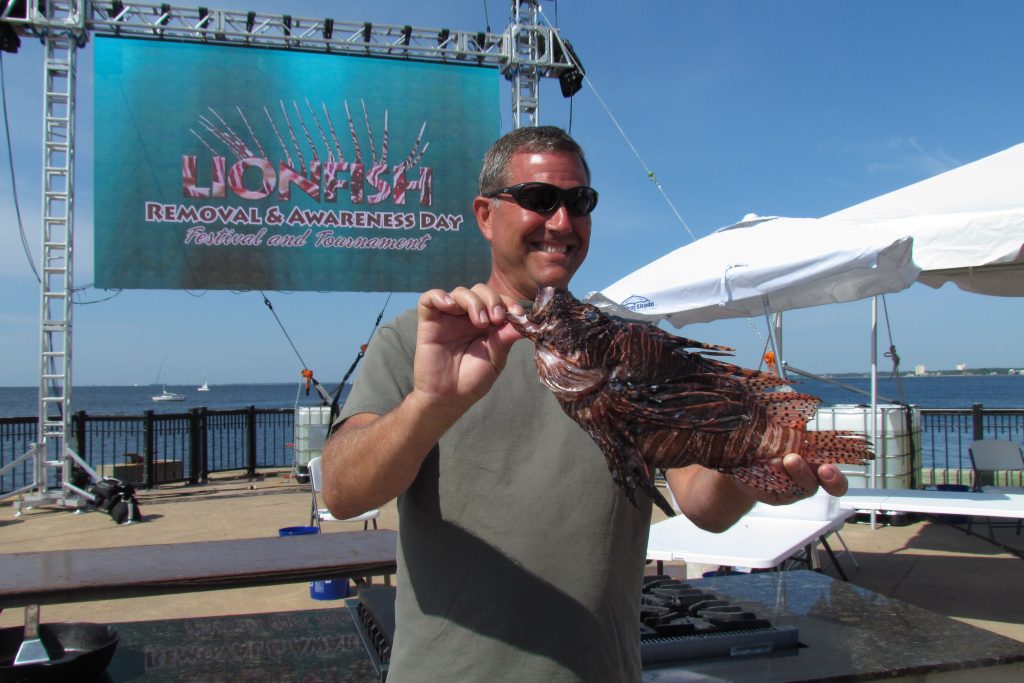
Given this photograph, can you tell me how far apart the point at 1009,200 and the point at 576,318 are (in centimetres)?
A: 685

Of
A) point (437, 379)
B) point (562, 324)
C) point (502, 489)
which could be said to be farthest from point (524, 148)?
point (502, 489)

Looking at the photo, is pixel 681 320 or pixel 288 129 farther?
pixel 288 129

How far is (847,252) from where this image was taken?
600cm

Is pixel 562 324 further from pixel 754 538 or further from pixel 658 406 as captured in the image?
pixel 754 538

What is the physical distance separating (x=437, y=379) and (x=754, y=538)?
5257 millimetres

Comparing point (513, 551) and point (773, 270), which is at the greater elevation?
point (773, 270)

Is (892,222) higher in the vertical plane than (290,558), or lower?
higher

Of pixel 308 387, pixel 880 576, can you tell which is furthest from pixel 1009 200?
pixel 308 387

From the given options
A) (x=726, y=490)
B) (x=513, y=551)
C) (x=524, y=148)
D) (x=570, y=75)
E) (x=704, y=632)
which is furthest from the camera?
(x=570, y=75)

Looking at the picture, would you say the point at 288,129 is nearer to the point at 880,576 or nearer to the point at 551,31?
the point at 551,31

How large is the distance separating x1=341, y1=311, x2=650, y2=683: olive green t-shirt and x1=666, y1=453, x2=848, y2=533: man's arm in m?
0.22

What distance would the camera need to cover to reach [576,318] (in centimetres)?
179

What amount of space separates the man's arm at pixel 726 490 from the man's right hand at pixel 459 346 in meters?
0.70

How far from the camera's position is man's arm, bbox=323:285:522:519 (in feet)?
5.51
